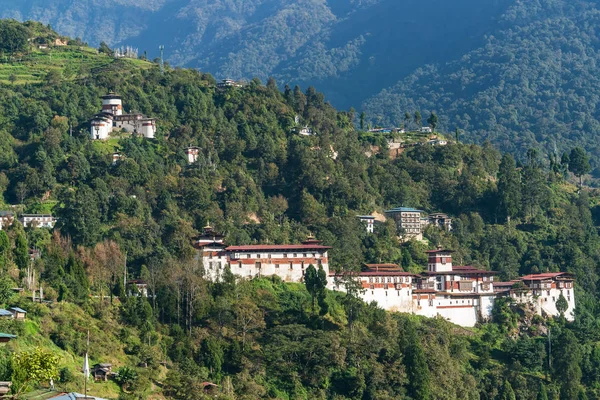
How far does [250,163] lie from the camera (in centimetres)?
12912

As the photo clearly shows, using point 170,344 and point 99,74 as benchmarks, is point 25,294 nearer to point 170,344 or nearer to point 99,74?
point 170,344

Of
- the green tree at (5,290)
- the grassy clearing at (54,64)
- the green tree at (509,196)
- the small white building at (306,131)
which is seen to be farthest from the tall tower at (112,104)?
the green tree at (5,290)

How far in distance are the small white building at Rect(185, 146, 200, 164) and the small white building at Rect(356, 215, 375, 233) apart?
1914 centimetres

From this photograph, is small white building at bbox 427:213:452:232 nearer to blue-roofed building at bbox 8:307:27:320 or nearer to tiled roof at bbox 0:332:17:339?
blue-roofed building at bbox 8:307:27:320

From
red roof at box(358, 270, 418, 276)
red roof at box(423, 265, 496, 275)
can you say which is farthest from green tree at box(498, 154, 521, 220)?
red roof at box(358, 270, 418, 276)

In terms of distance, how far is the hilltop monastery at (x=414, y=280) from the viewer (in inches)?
3989

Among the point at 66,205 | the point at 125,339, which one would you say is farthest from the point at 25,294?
the point at 66,205

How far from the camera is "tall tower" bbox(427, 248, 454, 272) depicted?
11138 centimetres

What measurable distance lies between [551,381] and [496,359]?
501 cm

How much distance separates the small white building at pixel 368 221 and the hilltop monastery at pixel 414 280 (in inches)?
403

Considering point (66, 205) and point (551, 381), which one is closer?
point (551, 381)

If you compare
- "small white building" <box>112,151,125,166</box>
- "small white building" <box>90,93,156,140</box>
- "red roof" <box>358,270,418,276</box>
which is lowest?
"red roof" <box>358,270,418,276</box>

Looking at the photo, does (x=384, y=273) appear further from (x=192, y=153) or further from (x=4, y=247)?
(x=4, y=247)

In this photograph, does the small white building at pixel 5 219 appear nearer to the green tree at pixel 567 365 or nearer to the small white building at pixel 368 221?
the small white building at pixel 368 221
